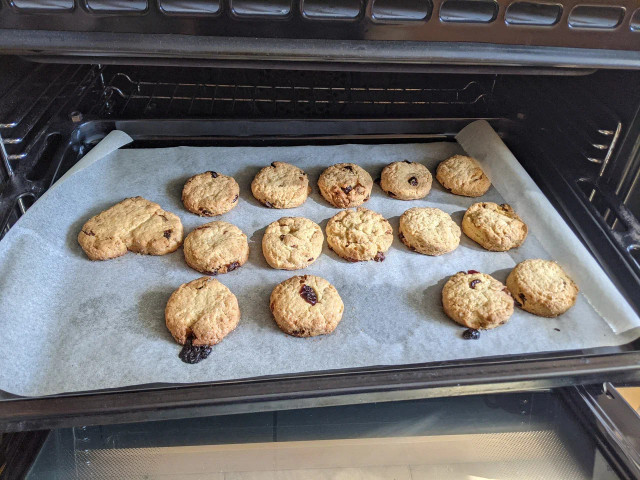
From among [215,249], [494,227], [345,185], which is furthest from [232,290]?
[494,227]

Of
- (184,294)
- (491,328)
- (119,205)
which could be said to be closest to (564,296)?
(491,328)

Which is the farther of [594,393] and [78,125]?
[78,125]

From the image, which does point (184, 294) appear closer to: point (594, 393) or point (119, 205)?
point (119, 205)

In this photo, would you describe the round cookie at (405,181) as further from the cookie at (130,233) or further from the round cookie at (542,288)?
the cookie at (130,233)

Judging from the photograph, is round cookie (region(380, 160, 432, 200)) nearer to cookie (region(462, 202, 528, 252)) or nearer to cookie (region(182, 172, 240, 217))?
cookie (region(462, 202, 528, 252))

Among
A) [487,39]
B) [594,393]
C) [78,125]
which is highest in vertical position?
[487,39]
